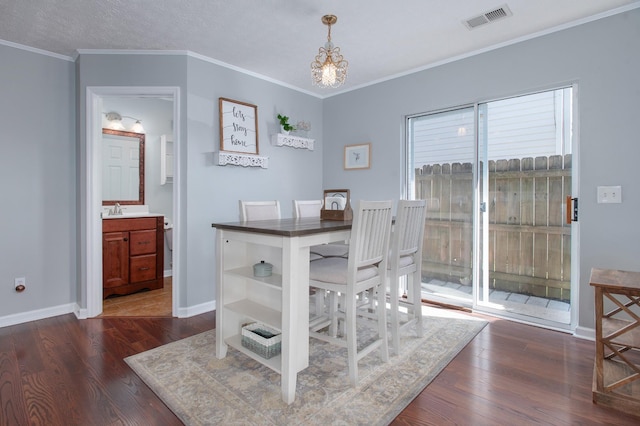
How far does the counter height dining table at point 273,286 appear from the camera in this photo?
1701 mm

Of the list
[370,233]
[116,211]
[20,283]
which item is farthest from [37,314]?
[370,233]

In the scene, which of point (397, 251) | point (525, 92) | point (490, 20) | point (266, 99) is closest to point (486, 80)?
point (525, 92)

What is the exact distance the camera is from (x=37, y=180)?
2949 mm

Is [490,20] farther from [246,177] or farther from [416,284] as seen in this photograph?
[246,177]

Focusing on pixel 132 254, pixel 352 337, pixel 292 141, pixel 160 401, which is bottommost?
pixel 160 401

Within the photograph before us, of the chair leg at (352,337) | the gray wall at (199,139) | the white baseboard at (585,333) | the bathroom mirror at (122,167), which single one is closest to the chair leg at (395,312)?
the chair leg at (352,337)

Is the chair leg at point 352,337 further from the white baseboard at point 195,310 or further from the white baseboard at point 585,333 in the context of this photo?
the white baseboard at point 585,333

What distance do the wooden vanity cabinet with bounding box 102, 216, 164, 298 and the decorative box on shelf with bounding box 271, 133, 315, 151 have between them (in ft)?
5.40

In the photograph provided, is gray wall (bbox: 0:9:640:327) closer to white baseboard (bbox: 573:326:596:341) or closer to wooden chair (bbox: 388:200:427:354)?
white baseboard (bbox: 573:326:596:341)

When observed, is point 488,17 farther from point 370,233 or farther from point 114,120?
point 114,120

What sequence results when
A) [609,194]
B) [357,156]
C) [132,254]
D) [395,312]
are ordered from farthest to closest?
[357,156] < [132,254] < [609,194] < [395,312]

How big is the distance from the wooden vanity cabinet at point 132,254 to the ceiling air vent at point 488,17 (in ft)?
12.0

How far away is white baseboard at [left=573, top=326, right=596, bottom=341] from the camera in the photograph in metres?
2.51

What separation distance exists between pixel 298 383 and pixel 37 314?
104 inches
